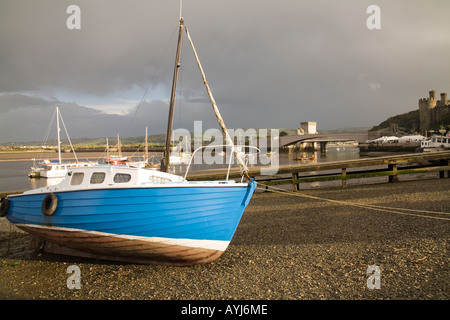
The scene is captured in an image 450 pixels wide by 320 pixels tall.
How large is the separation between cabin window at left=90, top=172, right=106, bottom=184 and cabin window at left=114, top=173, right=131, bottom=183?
1.10 feet

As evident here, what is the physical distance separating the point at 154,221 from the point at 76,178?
2.54 metres

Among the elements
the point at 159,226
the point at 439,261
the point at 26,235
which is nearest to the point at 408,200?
the point at 439,261

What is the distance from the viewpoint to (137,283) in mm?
6254

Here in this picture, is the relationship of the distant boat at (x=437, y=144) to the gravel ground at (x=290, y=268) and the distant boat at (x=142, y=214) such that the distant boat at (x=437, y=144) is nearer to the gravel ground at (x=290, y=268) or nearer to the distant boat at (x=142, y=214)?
the gravel ground at (x=290, y=268)

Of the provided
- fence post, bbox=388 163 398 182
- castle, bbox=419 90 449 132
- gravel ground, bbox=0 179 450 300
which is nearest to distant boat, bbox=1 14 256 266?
gravel ground, bbox=0 179 450 300

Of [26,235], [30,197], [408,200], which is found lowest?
[26,235]

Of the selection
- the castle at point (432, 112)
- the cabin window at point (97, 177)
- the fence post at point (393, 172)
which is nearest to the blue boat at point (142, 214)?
the cabin window at point (97, 177)

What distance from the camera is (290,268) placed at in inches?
251

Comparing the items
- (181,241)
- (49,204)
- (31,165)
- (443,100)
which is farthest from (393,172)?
(443,100)

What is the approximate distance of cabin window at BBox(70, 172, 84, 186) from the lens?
7285 millimetres

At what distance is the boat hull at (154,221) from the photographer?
6352mm
